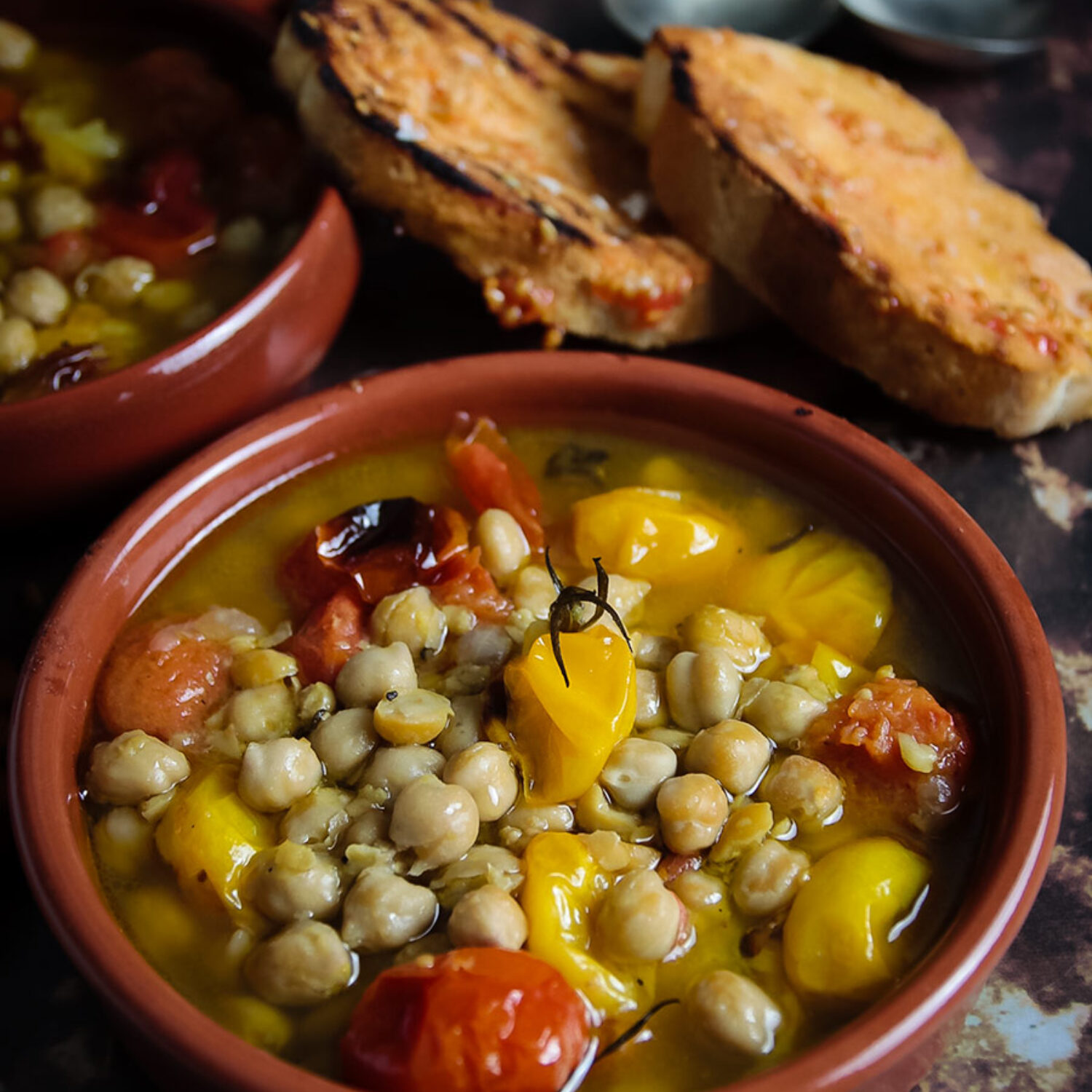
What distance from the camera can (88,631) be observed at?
6.82ft

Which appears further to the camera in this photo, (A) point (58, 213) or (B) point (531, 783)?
(A) point (58, 213)

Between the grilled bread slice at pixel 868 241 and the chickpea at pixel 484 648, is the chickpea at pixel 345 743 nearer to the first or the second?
the chickpea at pixel 484 648

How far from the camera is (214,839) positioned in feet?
6.17

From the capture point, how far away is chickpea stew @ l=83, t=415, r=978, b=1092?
1.73 metres

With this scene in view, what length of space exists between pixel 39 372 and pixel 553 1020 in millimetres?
1681

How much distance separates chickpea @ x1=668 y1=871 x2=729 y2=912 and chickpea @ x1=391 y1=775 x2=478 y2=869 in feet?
1.05

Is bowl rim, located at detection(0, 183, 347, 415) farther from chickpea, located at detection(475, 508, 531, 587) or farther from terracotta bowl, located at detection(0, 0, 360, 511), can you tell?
chickpea, located at detection(475, 508, 531, 587)

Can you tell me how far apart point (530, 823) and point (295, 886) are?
0.37 metres

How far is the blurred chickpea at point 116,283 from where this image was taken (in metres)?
2.75

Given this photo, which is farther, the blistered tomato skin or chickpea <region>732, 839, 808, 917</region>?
the blistered tomato skin

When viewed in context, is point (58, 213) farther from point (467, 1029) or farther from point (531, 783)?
point (467, 1029)

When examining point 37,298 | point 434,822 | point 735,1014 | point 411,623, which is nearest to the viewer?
point 735,1014

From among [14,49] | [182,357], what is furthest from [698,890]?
[14,49]

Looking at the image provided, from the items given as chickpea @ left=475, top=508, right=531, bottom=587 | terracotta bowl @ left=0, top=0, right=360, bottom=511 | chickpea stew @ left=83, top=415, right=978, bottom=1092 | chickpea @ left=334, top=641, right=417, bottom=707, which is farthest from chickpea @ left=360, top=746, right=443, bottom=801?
terracotta bowl @ left=0, top=0, right=360, bottom=511
